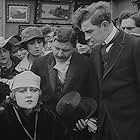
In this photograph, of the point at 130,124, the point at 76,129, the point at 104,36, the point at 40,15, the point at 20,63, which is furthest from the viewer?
the point at 40,15

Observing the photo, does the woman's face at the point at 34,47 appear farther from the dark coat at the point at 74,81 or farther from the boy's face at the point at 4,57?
the dark coat at the point at 74,81

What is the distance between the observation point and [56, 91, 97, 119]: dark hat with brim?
2.50 meters

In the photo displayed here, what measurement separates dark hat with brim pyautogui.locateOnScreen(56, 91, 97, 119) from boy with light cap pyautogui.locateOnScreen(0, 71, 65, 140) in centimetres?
18

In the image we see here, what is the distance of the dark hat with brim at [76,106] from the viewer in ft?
8.21

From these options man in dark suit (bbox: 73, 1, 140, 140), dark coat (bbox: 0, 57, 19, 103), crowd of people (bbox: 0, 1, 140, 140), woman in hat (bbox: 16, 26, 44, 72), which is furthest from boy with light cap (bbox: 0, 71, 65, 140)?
woman in hat (bbox: 16, 26, 44, 72)

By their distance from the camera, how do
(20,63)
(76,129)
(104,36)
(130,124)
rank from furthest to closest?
1. (20,63)
2. (76,129)
3. (104,36)
4. (130,124)

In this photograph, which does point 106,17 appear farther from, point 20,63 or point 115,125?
point 20,63

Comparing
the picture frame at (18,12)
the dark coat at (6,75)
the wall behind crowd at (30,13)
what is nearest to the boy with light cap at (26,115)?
the dark coat at (6,75)

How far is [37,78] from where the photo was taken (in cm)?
271

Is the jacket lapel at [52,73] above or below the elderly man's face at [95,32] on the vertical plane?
below

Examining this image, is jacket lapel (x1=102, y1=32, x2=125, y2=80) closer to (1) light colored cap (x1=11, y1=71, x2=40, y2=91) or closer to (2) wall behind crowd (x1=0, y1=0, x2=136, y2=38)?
(1) light colored cap (x1=11, y1=71, x2=40, y2=91)

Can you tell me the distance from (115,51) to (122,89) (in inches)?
8.8

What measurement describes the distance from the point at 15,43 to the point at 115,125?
76.2 inches

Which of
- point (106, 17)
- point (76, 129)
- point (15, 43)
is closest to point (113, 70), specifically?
point (106, 17)
